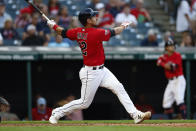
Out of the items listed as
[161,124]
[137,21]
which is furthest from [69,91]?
[161,124]

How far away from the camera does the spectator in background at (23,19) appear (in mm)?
12496

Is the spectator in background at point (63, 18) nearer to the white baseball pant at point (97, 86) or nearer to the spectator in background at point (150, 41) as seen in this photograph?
the spectator in background at point (150, 41)

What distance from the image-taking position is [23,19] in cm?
1259

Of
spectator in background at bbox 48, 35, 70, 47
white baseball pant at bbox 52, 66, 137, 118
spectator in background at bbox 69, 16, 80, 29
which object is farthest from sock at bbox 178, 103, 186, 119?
white baseball pant at bbox 52, 66, 137, 118

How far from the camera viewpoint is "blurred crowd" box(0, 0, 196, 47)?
12.0 m

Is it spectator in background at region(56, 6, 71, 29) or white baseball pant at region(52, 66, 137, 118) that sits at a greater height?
spectator in background at region(56, 6, 71, 29)

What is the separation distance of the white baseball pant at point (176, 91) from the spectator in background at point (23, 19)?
3.58 m

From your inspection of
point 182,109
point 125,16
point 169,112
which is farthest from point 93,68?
point 125,16

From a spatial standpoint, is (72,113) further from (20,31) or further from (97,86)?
(97,86)

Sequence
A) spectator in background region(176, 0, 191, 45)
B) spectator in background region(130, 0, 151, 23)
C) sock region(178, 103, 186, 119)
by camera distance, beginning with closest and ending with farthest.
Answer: sock region(178, 103, 186, 119) → spectator in background region(176, 0, 191, 45) → spectator in background region(130, 0, 151, 23)

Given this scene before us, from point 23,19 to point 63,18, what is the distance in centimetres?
90

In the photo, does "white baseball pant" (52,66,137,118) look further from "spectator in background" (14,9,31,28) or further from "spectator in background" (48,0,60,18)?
"spectator in background" (48,0,60,18)

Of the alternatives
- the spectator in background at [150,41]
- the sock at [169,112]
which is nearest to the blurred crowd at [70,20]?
the spectator in background at [150,41]

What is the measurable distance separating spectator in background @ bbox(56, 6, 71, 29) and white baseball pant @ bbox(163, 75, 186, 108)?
9.44 ft
